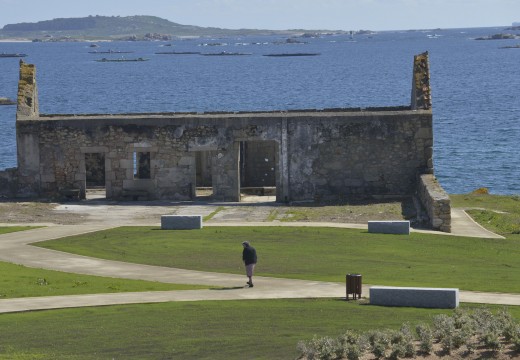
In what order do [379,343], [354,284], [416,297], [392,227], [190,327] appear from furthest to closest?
[392,227]
[354,284]
[416,297]
[190,327]
[379,343]

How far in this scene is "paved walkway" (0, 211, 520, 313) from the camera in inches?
1153

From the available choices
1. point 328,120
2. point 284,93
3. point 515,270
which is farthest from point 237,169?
point 284,93

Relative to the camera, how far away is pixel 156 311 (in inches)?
1115

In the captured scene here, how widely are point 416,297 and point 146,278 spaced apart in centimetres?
742

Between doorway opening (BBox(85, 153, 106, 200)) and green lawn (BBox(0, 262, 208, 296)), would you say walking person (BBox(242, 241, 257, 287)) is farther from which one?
doorway opening (BBox(85, 153, 106, 200))

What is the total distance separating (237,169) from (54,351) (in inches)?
870

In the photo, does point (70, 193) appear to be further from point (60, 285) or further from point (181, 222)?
point (60, 285)

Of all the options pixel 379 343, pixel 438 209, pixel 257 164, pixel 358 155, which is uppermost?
pixel 358 155

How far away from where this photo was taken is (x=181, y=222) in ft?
131

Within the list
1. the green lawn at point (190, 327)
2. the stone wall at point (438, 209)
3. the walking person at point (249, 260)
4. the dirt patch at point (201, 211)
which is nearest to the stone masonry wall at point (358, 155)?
the dirt patch at point (201, 211)

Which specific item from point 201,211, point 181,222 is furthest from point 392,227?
point 201,211

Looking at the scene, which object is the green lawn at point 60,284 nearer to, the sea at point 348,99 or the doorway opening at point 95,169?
the doorway opening at point 95,169

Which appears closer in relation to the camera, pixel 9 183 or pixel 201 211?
pixel 201 211

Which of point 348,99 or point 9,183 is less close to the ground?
point 9,183
